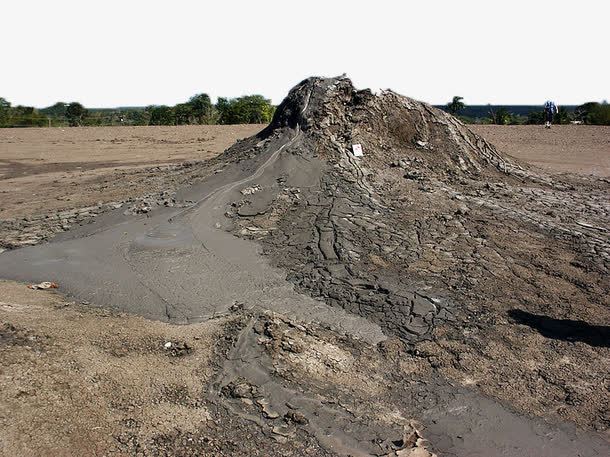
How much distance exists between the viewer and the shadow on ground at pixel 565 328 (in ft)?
15.5

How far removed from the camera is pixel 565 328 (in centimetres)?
490

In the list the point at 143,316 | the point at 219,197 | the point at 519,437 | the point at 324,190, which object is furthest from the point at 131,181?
the point at 519,437

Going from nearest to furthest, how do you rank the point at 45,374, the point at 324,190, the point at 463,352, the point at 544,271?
the point at 45,374
the point at 463,352
the point at 544,271
the point at 324,190

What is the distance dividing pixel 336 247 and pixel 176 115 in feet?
87.4

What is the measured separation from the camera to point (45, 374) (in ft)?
12.2

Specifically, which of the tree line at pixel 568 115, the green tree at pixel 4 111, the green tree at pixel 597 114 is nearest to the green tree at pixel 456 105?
the tree line at pixel 568 115

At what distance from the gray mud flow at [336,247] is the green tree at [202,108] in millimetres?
21509

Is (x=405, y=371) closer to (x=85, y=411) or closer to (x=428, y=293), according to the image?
(x=428, y=293)

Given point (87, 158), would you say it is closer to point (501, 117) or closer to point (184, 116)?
point (184, 116)

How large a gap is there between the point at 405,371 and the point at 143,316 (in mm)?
2773

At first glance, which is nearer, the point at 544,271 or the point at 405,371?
the point at 405,371

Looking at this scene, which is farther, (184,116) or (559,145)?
(184,116)

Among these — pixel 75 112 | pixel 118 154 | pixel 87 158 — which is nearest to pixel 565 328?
pixel 87 158

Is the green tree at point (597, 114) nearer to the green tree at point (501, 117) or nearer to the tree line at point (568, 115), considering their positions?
the tree line at point (568, 115)
